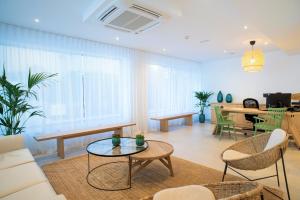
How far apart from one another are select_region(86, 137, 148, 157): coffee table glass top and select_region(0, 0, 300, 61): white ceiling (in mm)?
2020

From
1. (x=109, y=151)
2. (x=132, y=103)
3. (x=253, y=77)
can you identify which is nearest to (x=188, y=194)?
(x=109, y=151)

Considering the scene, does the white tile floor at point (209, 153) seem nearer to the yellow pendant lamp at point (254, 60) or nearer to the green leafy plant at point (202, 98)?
the yellow pendant lamp at point (254, 60)

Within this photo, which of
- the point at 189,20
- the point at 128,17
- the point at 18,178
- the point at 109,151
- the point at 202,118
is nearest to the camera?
the point at 18,178

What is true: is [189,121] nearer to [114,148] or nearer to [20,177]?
[114,148]

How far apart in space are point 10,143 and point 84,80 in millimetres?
2055

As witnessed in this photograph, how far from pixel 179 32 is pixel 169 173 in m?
2.81

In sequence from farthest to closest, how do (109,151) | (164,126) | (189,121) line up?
1. (189,121)
2. (164,126)
3. (109,151)

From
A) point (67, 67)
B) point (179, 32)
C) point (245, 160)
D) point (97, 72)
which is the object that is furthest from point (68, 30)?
point (245, 160)

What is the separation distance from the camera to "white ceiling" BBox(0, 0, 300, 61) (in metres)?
2.49

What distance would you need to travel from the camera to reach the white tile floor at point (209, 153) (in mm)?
2463

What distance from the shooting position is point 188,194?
1.27 m

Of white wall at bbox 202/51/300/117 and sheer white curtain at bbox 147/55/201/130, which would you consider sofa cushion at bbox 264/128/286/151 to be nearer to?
sheer white curtain at bbox 147/55/201/130

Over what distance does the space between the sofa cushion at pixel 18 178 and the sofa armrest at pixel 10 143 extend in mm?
715

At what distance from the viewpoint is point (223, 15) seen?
293 cm
